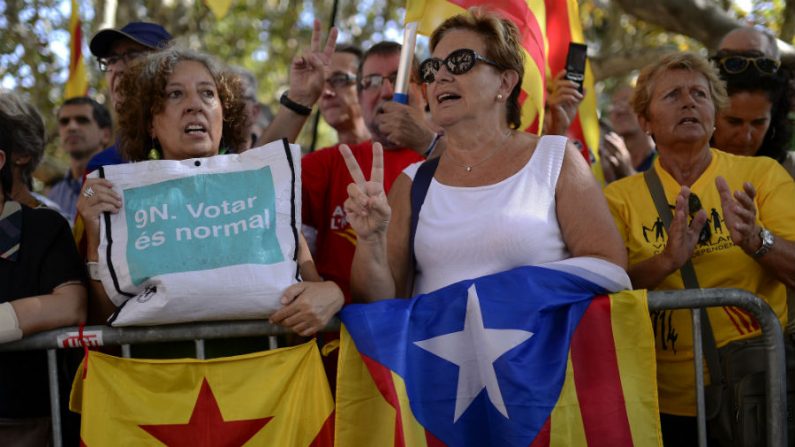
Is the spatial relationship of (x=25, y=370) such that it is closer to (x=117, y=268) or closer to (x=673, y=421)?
(x=117, y=268)

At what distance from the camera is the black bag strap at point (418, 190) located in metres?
3.48

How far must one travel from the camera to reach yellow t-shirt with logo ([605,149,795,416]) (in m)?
3.44

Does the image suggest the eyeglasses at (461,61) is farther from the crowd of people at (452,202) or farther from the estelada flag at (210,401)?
the estelada flag at (210,401)

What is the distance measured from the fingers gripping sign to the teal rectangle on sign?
0.28 meters

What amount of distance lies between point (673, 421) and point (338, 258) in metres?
1.58

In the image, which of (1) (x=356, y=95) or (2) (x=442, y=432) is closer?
(2) (x=442, y=432)

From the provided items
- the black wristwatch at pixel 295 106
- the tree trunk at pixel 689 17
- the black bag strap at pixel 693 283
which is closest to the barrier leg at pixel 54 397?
the black wristwatch at pixel 295 106

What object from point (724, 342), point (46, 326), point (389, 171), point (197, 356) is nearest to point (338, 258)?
point (389, 171)

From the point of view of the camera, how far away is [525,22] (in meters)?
4.43

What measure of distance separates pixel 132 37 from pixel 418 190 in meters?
1.84

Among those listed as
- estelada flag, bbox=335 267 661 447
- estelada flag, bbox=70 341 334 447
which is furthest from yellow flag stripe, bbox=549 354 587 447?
estelada flag, bbox=70 341 334 447

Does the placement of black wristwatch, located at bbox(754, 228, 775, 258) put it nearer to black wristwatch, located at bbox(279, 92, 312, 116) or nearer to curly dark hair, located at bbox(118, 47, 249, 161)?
black wristwatch, located at bbox(279, 92, 312, 116)

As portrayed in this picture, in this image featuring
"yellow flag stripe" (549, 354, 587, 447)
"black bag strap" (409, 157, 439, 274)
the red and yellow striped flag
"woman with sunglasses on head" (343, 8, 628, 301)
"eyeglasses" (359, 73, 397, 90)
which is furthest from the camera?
the red and yellow striped flag

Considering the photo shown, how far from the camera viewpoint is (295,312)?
3113mm
